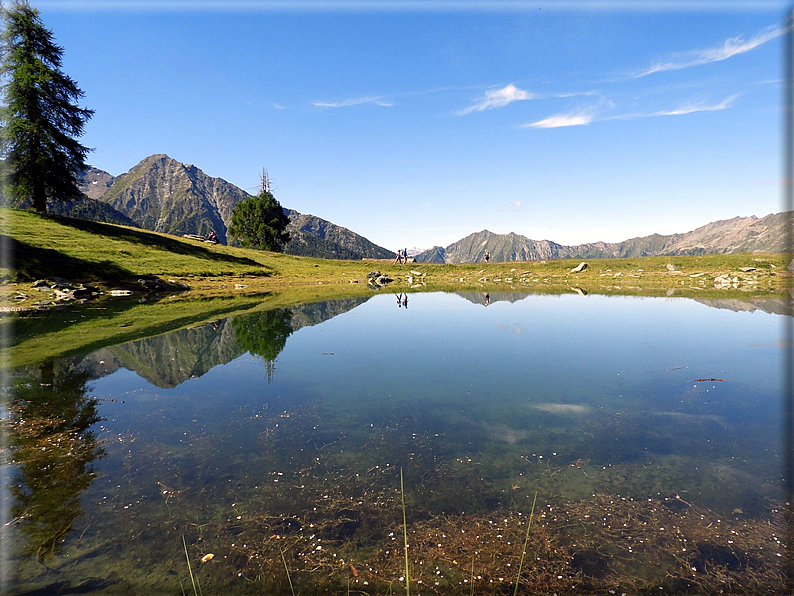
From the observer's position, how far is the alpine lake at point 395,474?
6.33 metres

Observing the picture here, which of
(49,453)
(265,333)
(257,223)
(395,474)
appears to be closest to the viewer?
(395,474)

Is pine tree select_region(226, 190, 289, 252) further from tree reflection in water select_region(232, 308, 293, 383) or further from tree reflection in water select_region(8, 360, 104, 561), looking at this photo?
tree reflection in water select_region(8, 360, 104, 561)

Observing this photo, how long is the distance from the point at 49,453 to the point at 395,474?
1004cm

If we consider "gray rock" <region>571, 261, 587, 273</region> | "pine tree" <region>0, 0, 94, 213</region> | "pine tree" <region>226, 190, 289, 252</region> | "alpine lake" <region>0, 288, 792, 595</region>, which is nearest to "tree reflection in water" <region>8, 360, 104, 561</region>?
"alpine lake" <region>0, 288, 792, 595</region>

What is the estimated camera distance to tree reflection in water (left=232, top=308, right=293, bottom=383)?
2181 centimetres

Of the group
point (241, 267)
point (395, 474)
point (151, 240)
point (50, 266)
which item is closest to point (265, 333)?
point (395, 474)

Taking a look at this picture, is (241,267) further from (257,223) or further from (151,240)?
(257,223)

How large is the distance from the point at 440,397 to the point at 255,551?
30.1 ft

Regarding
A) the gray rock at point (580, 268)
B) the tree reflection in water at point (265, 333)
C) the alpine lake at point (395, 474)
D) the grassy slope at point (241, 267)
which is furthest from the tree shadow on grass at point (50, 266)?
the gray rock at point (580, 268)

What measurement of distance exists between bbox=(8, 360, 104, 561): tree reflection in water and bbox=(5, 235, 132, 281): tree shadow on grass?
44.7 m

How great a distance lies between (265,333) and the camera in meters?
27.3

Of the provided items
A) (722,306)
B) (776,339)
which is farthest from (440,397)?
(722,306)

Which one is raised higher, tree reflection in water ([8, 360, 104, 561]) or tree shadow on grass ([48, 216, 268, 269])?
tree shadow on grass ([48, 216, 268, 269])

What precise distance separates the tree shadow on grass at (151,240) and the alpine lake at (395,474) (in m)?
65.8
